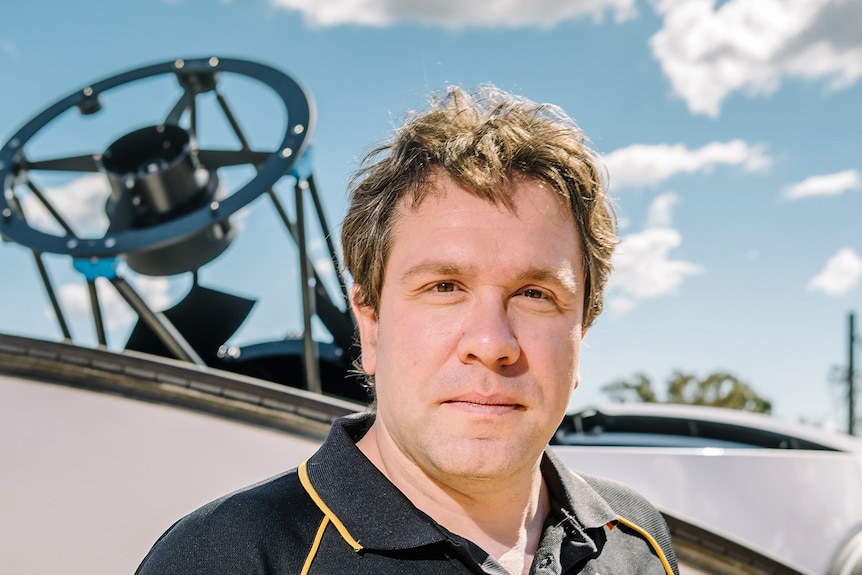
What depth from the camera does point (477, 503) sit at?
1493 millimetres

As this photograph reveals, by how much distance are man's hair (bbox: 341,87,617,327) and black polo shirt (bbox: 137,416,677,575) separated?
1.11ft

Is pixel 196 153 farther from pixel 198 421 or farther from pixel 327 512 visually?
pixel 327 512

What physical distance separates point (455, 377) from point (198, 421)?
1.25 m

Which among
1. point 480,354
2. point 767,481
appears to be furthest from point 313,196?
point 480,354

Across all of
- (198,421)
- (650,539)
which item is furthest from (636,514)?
(198,421)

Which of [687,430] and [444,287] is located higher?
[444,287]

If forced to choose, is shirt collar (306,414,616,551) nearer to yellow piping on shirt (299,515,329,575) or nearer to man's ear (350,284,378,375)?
yellow piping on shirt (299,515,329,575)

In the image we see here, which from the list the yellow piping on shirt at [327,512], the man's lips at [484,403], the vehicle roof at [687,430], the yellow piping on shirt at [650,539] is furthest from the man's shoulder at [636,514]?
the vehicle roof at [687,430]

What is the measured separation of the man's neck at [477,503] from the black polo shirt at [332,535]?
33 millimetres

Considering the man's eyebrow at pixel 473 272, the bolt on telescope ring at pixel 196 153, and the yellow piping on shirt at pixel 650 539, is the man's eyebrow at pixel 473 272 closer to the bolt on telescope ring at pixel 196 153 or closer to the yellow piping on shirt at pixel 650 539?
the yellow piping on shirt at pixel 650 539

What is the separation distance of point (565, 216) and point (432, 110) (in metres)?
0.37

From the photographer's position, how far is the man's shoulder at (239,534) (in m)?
1.33

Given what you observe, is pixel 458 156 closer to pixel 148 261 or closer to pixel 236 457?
pixel 236 457

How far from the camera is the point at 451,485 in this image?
1457 mm
